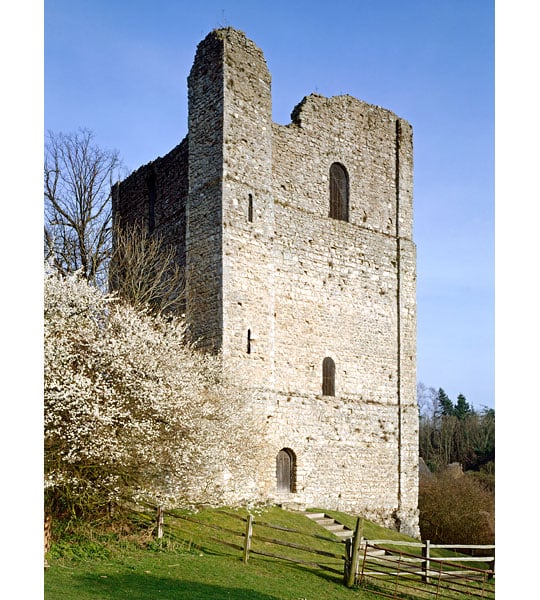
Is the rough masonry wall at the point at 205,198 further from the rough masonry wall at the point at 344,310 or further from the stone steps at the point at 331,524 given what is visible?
the stone steps at the point at 331,524

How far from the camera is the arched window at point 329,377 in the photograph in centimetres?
1748

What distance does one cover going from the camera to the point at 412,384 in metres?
19.4

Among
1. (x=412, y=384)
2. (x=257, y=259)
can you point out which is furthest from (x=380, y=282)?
(x=257, y=259)

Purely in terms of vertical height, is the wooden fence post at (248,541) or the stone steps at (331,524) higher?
the wooden fence post at (248,541)

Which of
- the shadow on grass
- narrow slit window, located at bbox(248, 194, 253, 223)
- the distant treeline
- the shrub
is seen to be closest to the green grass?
the shadow on grass

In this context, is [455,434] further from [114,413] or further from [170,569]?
[114,413]

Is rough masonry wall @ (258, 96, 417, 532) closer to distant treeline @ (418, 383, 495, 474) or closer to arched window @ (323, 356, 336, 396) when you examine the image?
arched window @ (323, 356, 336, 396)

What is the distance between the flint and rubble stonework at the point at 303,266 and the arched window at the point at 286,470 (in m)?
0.13

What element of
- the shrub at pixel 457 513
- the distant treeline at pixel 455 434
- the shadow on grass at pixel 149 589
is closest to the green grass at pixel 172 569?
the shadow on grass at pixel 149 589

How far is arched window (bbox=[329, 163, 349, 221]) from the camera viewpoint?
1855 cm

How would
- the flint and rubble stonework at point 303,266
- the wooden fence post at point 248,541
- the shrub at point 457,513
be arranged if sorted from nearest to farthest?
the wooden fence post at point 248,541, the flint and rubble stonework at point 303,266, the shrub at point 457,513

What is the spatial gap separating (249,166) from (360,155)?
4.06 m

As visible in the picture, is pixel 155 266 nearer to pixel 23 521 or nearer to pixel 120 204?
pixel 120 204

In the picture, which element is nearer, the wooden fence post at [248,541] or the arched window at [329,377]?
the wooden fence post at [248,541]
